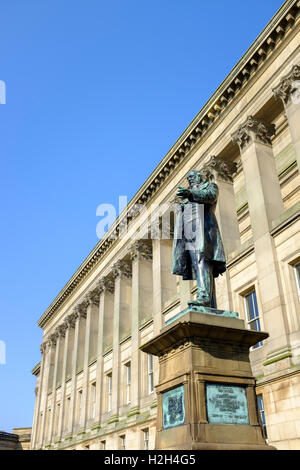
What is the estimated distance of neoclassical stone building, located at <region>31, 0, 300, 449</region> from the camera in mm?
18797

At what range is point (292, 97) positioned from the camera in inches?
824

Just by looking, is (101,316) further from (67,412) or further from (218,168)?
(218,168)

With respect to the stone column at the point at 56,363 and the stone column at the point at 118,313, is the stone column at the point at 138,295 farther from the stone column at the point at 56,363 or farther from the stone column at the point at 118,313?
the stone column at the point at 56,363

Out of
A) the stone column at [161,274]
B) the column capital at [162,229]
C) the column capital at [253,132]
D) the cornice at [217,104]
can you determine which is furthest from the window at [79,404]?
the column capital at [253,132]

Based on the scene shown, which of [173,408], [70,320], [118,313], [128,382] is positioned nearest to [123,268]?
[118,313]

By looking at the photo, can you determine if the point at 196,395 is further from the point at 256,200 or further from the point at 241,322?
the point at 256,200

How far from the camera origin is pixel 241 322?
27.6 feet

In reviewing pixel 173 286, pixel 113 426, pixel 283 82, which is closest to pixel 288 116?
pixel 283 82

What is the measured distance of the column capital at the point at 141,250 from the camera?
3491 cm

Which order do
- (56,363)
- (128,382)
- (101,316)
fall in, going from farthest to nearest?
(56,363)
(101,316)
(128,382)

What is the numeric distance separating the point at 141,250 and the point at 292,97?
58.1ft

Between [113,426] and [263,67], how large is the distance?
85.6 feet

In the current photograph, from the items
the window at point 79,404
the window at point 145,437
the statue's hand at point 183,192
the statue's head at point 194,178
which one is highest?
the window at point 79,404

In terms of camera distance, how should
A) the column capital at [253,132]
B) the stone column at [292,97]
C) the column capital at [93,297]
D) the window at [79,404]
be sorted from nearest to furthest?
1. the stone column at [292,97]
2. the column capital at [253,132]
3. the window at [79,404]
4. the column capital at [93,297]
